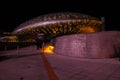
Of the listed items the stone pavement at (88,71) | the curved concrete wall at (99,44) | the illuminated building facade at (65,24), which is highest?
the illuminated building facade at (65,24)

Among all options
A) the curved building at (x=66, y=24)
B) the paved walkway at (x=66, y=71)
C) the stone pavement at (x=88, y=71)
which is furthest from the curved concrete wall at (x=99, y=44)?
the curved building at (x=66, y=24)

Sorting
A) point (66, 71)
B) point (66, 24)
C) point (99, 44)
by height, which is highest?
point (66, 24)

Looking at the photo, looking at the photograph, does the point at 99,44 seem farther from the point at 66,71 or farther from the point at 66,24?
the point at 66,24

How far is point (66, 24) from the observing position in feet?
130

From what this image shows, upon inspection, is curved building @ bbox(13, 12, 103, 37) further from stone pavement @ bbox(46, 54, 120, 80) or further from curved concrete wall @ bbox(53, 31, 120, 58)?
stone pavement @ bbox(46, 54, 120, 80)

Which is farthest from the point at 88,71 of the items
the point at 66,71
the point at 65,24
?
the point at 65,24

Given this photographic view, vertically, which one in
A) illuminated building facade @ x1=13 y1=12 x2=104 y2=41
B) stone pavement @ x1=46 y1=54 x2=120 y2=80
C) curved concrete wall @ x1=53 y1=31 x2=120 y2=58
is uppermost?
illuminated building facade @ x1=13 y1=12 x2=104 y2=41

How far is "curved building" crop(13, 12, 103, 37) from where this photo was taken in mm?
38456

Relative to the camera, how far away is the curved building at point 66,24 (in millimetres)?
38456

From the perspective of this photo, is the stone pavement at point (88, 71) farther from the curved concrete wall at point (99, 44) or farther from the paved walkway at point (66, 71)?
the curved concrete wall at point (99, 44)

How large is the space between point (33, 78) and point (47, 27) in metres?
37.1

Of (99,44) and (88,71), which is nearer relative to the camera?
(88,71)

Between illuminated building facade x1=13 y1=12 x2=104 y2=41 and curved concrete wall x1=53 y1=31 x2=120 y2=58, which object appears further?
illuminated building facade x1=13 y1=12 x2=104 y2=41

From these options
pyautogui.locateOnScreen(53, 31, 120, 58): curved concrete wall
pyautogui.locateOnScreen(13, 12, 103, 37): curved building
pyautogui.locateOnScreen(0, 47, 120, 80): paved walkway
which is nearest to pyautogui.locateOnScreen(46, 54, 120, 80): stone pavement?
pyautogui.locateOnScreen(0, 47, 120, 80): paved walkway
